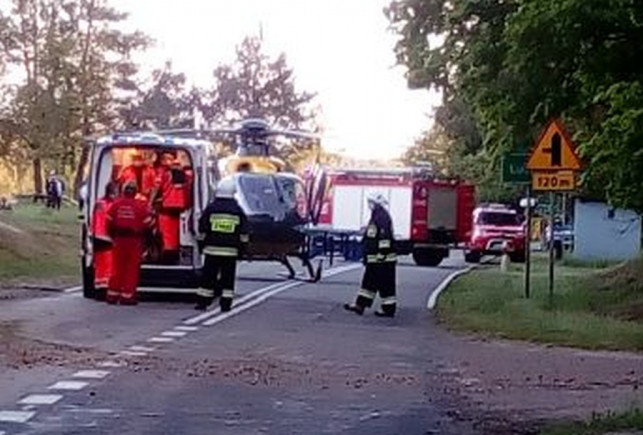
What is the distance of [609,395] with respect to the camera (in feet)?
49.0

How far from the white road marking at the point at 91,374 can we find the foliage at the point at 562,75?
25.6 feet

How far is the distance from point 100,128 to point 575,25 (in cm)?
5459

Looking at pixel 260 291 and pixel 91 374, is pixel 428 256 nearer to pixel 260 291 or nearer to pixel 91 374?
pixel 260 291

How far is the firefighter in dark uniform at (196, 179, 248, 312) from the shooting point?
78.6ft

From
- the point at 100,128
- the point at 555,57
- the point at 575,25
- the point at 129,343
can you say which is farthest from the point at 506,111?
the point at 100,128

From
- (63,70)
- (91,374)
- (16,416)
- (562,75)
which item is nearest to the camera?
(16,416)

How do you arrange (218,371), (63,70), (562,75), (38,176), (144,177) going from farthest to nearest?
1. (38,176)
2. (63,70)
3. (144,177)
4. (562,75)
5. (218,371)

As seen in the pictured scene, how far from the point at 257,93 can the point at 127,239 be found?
75216 millimetres

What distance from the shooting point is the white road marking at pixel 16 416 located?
12211 mm

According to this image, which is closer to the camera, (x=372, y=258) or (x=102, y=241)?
(x=372, y=258)

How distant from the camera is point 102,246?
1011 inches

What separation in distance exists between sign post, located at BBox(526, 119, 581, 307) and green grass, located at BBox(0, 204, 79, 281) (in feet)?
37.6

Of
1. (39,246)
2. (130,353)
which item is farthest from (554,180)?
(39,246)

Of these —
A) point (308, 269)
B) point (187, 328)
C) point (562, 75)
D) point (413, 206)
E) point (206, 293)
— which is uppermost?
point (562, 75)
